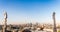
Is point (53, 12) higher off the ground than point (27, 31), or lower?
higher

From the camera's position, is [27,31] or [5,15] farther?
[27,31]

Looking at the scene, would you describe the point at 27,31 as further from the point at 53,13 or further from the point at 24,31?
the point at 53,13

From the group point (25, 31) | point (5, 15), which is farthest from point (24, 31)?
point (5, 15)

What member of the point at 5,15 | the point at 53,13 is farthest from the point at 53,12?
the point at 5,15

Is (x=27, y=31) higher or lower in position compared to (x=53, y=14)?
lower

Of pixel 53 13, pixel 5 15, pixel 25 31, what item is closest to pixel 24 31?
pixel 25 31

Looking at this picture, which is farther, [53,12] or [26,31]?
[26,31]

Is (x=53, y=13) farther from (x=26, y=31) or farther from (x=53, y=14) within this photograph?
(x=26, y=31)

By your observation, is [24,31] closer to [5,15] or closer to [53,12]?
[5,15]
